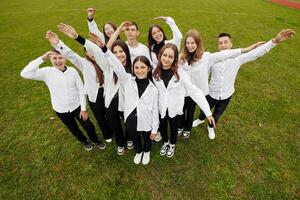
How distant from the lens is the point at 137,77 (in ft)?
10.7

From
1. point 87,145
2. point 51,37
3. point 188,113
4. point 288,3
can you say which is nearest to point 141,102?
point 188,113

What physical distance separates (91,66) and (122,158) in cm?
193

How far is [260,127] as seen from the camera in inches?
196

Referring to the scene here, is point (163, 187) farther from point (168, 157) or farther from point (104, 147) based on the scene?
point (104, 147)

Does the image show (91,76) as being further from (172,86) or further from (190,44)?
(190,44)

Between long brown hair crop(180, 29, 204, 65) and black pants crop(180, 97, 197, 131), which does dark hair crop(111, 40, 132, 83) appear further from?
black pants crop(180, 97, 197, 131)

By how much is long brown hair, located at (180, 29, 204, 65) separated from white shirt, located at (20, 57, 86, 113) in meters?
1.86

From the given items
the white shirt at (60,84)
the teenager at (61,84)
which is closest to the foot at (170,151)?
the teenager at (61,84)

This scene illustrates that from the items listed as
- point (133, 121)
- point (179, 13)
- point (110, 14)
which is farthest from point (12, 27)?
point (133, 121)

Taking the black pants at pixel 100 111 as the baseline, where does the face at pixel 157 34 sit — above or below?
above

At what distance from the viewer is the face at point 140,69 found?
10.2 feet

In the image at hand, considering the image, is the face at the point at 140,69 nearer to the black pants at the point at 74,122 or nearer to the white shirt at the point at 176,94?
the white shirt at the point at 176,94

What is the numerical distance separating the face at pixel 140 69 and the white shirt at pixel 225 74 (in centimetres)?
146

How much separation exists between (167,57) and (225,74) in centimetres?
138
